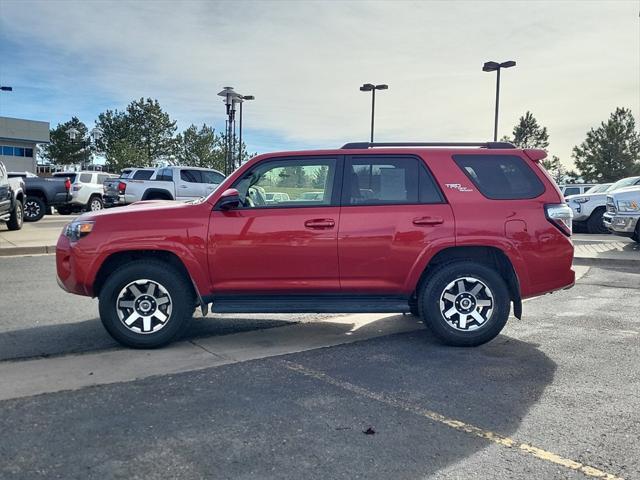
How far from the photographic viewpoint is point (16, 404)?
3949 millimetres

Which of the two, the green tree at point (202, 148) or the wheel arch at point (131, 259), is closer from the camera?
the wheel arch at point (131, 259)

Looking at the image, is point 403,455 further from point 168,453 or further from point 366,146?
point 366,146

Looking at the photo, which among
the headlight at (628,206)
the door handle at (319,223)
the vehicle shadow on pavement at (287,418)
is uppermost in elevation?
the headlight at (628,206)

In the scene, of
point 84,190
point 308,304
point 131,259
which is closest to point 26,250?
point 131,259

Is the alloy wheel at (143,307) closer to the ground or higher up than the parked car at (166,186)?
closer to the ground

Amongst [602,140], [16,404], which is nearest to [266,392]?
[16,404]

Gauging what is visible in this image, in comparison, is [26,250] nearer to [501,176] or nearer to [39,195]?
[39,195]

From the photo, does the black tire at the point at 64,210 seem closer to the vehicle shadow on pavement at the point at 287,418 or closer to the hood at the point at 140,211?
the hood at the point at 140,211

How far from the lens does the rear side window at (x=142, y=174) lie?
20253 mm

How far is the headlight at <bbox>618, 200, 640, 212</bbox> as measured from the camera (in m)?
13.1

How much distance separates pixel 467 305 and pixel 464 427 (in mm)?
1942

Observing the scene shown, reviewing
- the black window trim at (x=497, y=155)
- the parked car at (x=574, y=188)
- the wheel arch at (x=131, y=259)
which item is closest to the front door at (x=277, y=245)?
the wheel arch at (x=131, y=259)

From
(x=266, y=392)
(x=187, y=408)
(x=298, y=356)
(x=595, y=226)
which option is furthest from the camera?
(x=595, y=226)

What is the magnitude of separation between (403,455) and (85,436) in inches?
72.6
